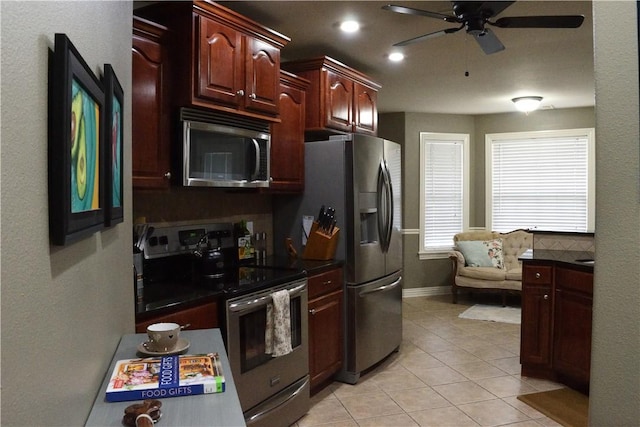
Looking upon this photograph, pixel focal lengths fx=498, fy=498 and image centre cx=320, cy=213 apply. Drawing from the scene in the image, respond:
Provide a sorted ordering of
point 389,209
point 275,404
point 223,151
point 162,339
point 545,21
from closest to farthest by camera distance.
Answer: point 162,339 → point 545,21 → point 275,404 → point 223,151 → point 389,209

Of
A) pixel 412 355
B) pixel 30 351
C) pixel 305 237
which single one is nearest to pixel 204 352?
pixel 30 351

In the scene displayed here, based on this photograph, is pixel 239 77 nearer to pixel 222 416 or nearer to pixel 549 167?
pixel 222 416

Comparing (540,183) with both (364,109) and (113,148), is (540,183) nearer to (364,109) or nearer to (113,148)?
(364,109)

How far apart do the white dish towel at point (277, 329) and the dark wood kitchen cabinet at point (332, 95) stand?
1.58 m

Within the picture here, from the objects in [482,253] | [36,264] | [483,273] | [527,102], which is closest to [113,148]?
[36,264]

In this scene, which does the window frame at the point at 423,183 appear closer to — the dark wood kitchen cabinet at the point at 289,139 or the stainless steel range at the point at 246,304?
the dark wood kitchen cabinet at the point at 289,139

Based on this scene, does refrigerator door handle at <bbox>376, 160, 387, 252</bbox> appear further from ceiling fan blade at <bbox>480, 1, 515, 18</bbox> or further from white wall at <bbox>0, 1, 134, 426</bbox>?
white wall at <bbox>0, 1, 134, 426</bbox>

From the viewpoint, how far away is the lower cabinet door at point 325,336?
130 inches

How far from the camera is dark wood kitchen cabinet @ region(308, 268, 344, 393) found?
3309 millimetres

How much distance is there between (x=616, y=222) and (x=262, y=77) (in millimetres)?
2373

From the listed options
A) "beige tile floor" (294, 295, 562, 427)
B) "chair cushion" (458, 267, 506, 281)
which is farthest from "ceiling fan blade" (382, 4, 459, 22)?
"chair cushion" (458, 267, 506, 281)

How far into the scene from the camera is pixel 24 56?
0.71 meters

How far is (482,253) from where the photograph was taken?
20.9ft

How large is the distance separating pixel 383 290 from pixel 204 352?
99.6 inches
